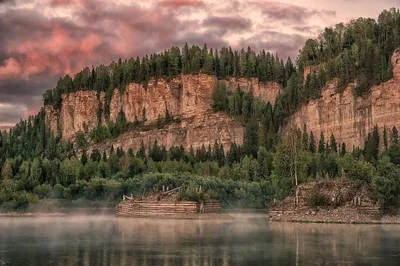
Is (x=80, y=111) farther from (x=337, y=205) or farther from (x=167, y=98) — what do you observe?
(x=337, y=205)

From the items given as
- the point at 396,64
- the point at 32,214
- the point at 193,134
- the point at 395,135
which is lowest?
the point at 32,214

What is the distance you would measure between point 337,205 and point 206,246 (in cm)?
2376

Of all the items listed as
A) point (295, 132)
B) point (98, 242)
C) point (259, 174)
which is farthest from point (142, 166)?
point (98, 242)

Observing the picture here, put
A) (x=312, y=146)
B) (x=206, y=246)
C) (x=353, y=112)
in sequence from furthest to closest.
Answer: (x=353, y=112)
(x=312, y=146)
(x=206, y=246)

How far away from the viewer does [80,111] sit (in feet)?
640

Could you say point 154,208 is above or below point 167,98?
below

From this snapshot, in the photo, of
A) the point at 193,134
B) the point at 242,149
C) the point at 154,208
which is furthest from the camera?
the point at 193,134

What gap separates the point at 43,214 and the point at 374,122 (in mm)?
63212

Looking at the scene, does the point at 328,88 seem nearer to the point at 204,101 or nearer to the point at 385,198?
the point at 204,101

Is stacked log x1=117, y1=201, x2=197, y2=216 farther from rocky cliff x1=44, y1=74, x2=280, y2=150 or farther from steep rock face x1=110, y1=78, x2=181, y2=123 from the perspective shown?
steep rock face x1=110, y1=78, x2=181, y2=123

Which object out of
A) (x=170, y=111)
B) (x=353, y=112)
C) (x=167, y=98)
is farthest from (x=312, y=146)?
(x=167, y=98)

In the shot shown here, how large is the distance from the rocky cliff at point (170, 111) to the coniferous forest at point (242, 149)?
252 cm

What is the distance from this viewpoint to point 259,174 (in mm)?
118625

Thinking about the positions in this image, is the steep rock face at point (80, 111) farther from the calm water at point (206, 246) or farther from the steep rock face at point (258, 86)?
the calm water at point (206, 246)
